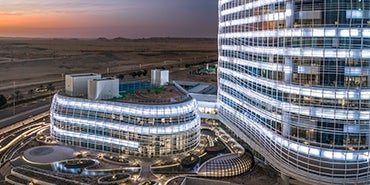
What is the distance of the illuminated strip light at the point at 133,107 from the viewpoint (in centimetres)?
7304

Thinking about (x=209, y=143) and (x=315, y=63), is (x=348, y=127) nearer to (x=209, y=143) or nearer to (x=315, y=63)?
(x=315, y=63)

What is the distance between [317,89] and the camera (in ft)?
182

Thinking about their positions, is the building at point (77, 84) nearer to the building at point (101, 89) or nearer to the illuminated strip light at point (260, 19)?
the building at point (101, 89)

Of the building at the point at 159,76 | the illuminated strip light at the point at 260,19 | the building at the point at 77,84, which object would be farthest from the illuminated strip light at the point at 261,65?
the building at the point at 77,84

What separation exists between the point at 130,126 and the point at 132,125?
46 cm

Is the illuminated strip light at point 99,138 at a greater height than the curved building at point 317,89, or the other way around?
the curved building at point 317,89

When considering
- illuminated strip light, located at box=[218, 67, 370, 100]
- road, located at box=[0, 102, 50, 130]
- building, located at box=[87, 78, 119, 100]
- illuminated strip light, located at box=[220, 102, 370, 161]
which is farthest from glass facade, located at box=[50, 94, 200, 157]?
road, located at box=[0, 102, 50, 130]

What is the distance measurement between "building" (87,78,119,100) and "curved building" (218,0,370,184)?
33466 mm

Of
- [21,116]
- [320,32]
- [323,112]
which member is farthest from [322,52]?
[21,116]

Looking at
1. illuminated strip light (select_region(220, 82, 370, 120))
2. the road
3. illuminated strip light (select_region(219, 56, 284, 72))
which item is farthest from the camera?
the road

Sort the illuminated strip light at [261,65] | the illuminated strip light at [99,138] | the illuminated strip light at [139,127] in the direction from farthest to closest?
the illuminated strip light at [99,138]
the illuminated strip light at [139,127]
the illuminated strip light at [261,65]

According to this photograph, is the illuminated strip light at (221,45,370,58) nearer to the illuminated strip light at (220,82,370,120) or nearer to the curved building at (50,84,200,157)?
the illuminated strip light at (220,82,370,120)

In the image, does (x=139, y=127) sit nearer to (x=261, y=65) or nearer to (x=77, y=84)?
(x=77, y=84)

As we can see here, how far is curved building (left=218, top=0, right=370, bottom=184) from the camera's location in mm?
53594
